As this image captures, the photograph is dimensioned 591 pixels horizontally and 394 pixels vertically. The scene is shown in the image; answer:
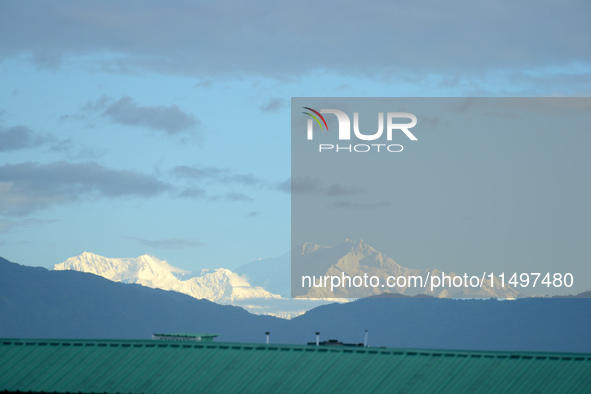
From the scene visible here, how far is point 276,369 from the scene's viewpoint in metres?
60.3

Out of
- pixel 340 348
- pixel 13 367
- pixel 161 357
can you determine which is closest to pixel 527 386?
pixel 340 348

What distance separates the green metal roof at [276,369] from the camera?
57.7 m

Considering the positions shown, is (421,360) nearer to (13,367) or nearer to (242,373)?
(242,373)

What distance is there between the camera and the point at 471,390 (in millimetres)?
56688

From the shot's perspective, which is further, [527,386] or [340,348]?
[340,348]

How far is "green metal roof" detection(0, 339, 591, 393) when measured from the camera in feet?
189

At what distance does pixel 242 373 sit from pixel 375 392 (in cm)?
931

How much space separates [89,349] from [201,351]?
824 cm

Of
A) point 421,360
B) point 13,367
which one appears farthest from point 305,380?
point 13,367

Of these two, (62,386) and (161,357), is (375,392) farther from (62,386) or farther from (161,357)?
(62,386)

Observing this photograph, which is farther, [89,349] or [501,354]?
[89,349]

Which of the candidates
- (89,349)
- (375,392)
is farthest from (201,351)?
(375,392)

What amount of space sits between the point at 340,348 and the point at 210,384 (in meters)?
9.46

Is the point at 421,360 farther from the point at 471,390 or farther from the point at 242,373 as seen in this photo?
the point at 242,373
